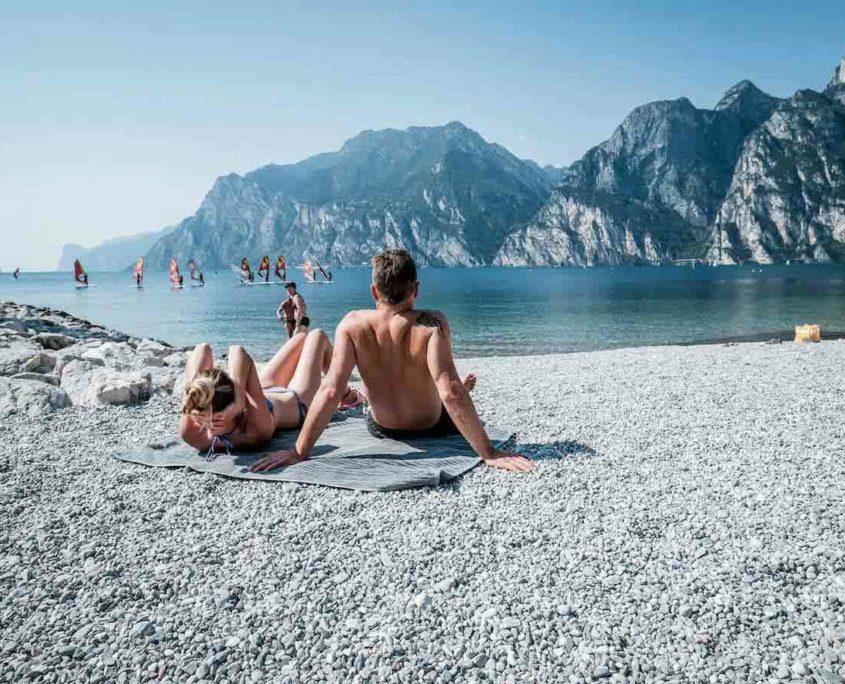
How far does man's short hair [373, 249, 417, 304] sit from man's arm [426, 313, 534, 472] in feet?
1.28

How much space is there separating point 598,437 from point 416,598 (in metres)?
3.83

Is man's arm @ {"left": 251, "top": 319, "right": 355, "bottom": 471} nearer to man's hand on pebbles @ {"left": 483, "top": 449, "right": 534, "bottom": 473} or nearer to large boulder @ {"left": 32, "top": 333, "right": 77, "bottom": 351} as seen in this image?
man's hand on pebbles @ {"left": 483, "top": 449, "right": 534, "bottom": 473}

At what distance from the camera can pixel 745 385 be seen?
361 inches

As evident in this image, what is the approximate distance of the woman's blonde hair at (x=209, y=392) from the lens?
5129mm

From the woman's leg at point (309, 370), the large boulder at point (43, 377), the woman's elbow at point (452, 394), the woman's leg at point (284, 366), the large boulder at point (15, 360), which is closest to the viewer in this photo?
the woman's elbow at point (452, 394)

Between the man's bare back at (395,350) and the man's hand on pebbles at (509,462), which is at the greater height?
the man's bare back at (395,350)

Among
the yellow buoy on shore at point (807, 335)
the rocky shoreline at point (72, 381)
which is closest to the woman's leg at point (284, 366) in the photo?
the rocky shoreline at point (72, 381)

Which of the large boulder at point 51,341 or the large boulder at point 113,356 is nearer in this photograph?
the large boulder at point 113,356

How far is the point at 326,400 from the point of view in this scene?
511 centimetres

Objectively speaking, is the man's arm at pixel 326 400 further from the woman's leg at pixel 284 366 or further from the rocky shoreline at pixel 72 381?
the rocky shoreline at pixel 72 381

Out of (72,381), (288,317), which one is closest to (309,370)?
(72,381)

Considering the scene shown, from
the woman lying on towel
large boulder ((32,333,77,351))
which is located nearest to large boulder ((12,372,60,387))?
the woman lying on towel

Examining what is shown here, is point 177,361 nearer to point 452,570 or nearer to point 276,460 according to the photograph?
point 276,460

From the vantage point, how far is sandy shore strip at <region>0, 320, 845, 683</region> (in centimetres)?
272
